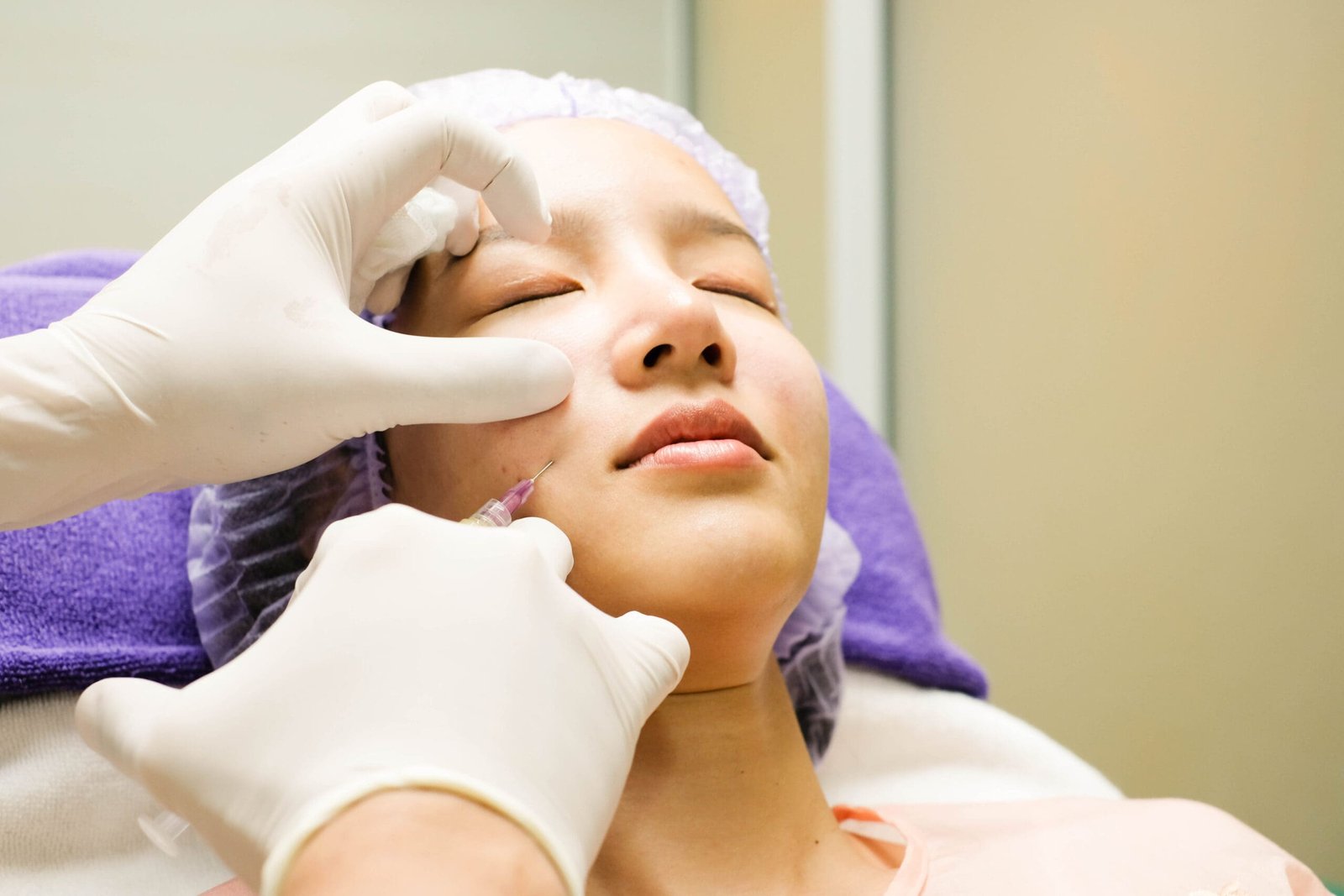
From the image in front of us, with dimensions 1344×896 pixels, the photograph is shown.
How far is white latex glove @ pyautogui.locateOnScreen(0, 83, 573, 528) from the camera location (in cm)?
71

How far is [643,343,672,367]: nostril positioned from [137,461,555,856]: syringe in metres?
0.12

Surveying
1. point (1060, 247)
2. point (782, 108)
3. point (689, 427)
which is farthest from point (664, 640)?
point (782, 108)

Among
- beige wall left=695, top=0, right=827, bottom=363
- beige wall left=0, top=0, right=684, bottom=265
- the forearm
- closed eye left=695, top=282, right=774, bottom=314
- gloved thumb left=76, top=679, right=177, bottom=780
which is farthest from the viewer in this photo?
beige wall left=695, top=0, right=827, bottom=363

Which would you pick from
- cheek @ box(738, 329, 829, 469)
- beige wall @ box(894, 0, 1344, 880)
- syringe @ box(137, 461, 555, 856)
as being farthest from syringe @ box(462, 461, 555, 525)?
beige wall @ box(894, 0, 1344, 880)

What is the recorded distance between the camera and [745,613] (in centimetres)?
87

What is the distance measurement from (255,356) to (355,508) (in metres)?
0.36

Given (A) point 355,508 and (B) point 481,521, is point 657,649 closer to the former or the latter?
(B) point 481,521

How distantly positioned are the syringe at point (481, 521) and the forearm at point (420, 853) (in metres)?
0.17

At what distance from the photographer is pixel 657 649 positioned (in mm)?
721

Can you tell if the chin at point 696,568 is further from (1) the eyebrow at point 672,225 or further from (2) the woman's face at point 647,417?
(1) the eyebrow at point 672,225

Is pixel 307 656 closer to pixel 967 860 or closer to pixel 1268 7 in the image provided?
pixel 967 860

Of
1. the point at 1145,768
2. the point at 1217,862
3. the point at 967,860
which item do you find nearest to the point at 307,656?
the point at 967,860

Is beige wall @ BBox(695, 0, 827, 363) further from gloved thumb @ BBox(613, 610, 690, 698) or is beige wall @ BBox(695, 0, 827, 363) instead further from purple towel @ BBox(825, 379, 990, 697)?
gloved thumb @ BBox(613, 610, 690, 698)

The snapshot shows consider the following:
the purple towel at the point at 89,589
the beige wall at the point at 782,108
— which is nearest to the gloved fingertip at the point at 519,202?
the purple towel at the point at 89,589
